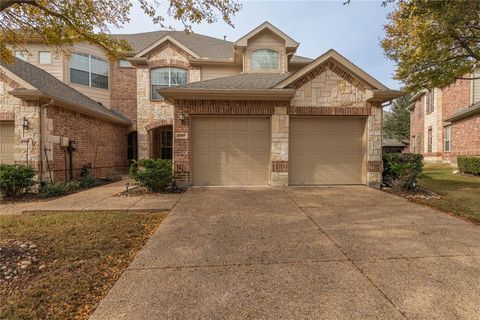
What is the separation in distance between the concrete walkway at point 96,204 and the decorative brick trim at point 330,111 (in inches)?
200

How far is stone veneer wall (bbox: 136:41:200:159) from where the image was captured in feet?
45.6

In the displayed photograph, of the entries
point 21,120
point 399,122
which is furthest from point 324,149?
point 399,122

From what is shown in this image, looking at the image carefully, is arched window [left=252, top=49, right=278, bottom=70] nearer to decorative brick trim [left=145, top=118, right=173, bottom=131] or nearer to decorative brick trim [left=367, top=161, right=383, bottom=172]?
decorative brick trim [left=145, top=118, right=173, bottom=131]

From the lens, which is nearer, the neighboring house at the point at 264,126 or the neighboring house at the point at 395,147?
the neighboring house at the point at 264,126

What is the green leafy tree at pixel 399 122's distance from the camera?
42.9 metres

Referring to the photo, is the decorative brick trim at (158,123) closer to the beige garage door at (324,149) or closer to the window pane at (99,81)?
the window pane at (99,81)

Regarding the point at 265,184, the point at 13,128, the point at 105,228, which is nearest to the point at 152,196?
the point at 105,228

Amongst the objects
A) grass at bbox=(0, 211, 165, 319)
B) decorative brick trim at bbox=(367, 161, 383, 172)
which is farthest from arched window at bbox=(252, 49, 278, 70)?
grass at bbox=(0, 211, 165, 319)

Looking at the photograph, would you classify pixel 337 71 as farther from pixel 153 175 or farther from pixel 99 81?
pixel 99 81

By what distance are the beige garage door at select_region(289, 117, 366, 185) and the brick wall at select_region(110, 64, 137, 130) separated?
1110 centimetres

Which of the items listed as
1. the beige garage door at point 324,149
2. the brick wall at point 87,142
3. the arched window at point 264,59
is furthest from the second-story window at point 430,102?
the brick wall at point 87,142

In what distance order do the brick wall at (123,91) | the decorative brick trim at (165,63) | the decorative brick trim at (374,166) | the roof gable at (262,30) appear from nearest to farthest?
the decorative brick trim at (374,166)
the roof gable at (262,30)
the decorative brick trim at (165,63)
the brick wall at (123,91)

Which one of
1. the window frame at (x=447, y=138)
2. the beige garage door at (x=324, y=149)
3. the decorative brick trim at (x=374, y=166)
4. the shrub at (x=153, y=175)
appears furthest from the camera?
the window frame at (x=447, y=138)

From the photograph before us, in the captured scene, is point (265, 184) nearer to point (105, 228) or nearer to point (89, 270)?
point (105, 228)
